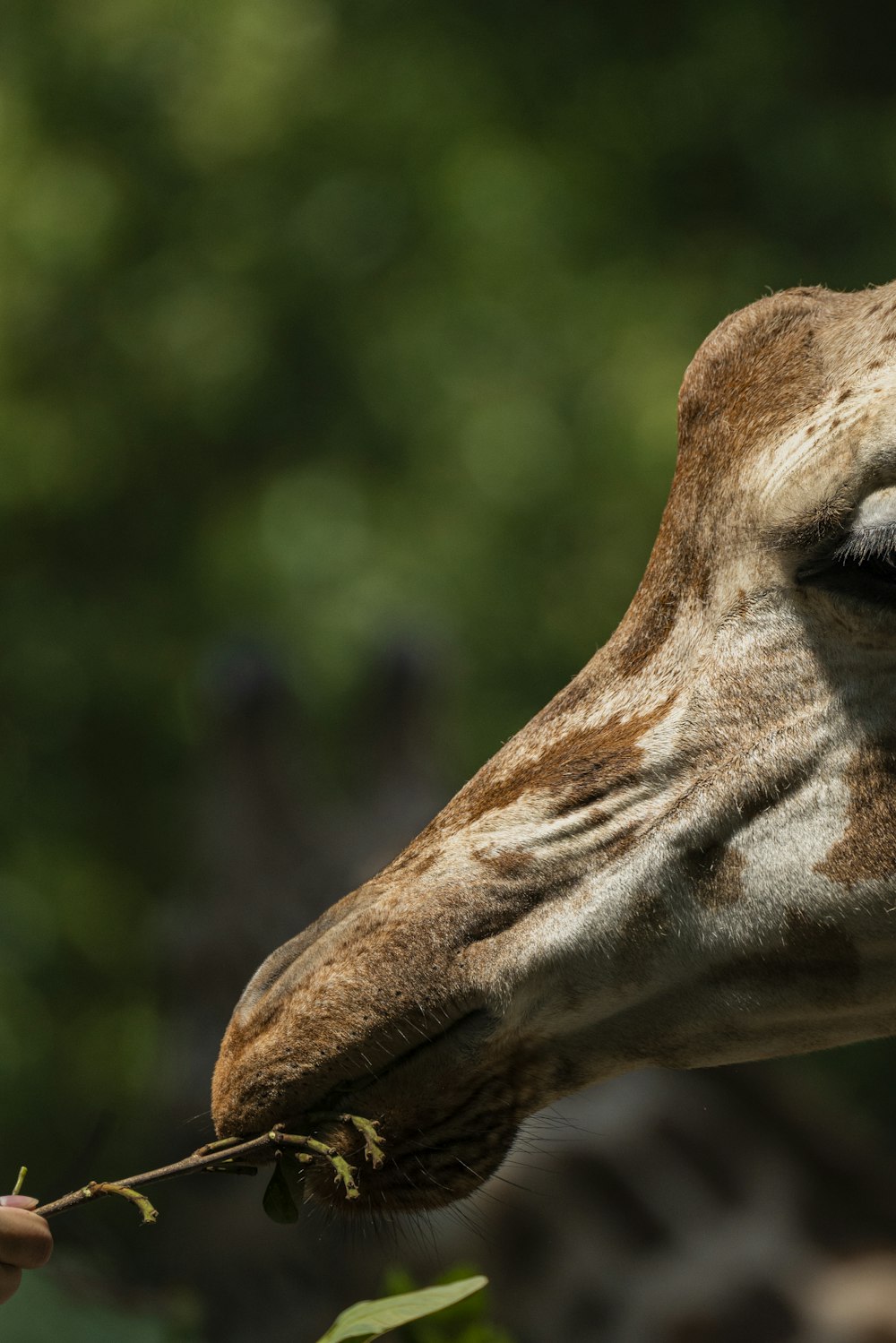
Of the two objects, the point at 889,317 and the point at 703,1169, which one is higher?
the point at 889,317

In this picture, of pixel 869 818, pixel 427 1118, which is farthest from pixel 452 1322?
pixel 869 818

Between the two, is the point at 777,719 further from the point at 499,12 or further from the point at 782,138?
the point at 499,12

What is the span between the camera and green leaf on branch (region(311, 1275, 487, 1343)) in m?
1.77

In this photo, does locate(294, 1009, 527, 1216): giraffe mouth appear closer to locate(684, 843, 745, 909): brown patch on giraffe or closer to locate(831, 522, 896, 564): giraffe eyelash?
locate(684, 843, 745, 909): brown patch on giraffe

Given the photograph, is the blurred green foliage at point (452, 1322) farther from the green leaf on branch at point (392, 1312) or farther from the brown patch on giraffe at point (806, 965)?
the brown patch on giraffe at point (806, 965)

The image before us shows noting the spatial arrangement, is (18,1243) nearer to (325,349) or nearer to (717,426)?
(717,426)

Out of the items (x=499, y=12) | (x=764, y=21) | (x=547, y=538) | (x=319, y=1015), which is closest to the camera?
(x=319, y=1015)

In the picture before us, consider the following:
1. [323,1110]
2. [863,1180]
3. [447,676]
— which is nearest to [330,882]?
[447,676]

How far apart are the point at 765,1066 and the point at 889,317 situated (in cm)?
305

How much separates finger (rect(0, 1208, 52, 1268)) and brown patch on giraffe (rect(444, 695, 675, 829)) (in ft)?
2.34

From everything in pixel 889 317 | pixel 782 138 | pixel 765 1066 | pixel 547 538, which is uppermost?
pixel 782 138

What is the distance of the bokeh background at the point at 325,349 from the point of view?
973cm

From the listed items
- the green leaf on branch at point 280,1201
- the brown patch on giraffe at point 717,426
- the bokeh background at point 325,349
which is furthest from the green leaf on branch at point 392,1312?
the bokeh background at point 325,349

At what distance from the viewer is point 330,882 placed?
5.91 metres
